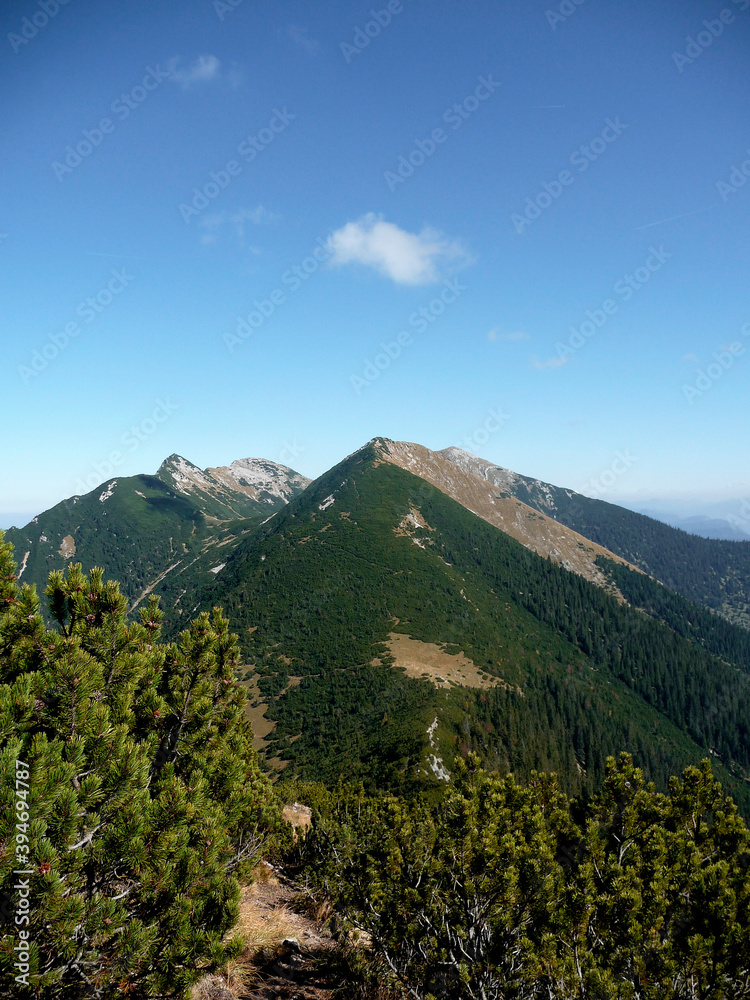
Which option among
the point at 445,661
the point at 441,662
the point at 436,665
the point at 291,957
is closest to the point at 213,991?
the point at 291,957

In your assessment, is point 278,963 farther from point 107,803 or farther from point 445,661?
point 445,661

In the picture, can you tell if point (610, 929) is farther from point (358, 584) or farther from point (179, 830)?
point (358, 584)

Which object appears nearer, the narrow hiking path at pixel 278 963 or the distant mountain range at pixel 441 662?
the narrow hiking path at pixel 278 963

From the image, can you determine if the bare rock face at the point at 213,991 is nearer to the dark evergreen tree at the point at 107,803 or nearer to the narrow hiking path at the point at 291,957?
the narrow hiking path at the point at 291,957

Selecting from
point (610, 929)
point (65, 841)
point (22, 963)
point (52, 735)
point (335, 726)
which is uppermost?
point (52, 735)

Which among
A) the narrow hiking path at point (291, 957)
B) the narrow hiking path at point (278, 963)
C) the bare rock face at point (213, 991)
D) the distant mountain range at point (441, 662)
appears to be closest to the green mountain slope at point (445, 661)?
the distant mountain range at point (441, 662)

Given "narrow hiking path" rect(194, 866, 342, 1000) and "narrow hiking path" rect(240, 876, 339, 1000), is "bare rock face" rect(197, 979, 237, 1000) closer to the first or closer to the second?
"narrow hiking path" rect(194, 866, 342, 1000)

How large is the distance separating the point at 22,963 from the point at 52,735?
2025mm

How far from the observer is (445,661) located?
12062cm

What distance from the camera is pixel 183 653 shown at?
7.95 meters

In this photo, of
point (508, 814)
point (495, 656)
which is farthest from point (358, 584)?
point (508, 814)

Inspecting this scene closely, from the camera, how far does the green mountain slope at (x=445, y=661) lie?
96250 mm

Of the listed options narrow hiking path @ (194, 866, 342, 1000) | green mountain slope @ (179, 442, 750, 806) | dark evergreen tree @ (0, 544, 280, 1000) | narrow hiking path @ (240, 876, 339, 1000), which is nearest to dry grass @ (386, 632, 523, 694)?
green mountain slope @ (179, 442, 750, 806)

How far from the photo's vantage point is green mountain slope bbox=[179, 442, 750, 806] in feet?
316
